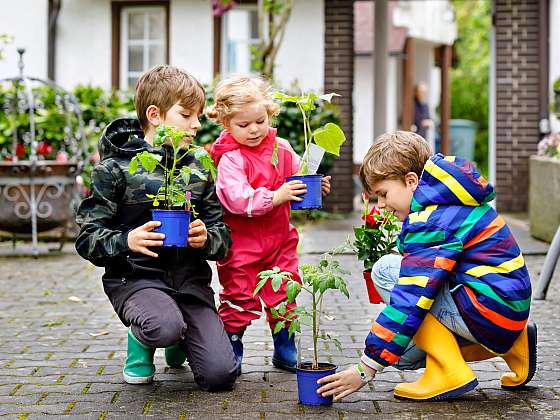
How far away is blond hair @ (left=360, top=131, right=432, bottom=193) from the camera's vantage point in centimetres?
411

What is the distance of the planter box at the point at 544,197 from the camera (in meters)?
9.97

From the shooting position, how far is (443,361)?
4070 mm

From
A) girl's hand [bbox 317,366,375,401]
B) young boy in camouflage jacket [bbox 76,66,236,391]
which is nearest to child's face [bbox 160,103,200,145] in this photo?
young boy in camouflage jacket [bbox 76,66,236,391]

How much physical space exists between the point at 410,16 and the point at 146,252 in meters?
18.1

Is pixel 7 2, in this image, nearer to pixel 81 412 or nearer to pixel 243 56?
pixel 243 56

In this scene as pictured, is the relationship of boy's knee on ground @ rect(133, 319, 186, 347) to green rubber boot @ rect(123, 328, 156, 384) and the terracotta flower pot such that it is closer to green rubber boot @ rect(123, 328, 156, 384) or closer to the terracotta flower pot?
green rubber boot @ rect(123, 328, 156, 384)

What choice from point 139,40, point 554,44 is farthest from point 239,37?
point 554,44

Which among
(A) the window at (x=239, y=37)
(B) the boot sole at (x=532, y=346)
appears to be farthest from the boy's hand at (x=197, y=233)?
(A) the window at (x=239, y=37)

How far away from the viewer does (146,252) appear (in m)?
4.14

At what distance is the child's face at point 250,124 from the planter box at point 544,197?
5861 millimetres

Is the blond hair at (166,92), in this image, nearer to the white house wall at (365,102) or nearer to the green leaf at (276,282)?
the green leaf at (276,282)

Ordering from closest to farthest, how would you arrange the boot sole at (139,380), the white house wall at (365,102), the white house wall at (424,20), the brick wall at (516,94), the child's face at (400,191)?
1. the child's face at (400,191)
2. the boot sole at (139,380)
3. the brick wall at (516,94)
4. the white house wall at (424,20)
5. the white house wall at (365,102)

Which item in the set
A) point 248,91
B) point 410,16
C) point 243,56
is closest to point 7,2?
point 243,56

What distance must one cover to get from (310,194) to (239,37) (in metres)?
10.7
